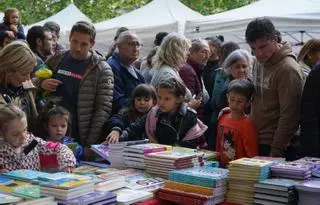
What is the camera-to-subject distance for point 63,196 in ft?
6.91

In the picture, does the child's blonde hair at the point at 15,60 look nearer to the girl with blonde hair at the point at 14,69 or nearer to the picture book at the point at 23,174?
the girl with blonde hair at the point at 14,69

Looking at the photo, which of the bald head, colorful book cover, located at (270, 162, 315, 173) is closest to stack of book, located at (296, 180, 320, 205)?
colorful book cover, located at (270, 162, 315, 173)

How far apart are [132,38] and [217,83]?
1087 millimetres

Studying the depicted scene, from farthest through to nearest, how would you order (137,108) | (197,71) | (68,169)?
1. (197,71)
2. (137,108)
3. (68,169)

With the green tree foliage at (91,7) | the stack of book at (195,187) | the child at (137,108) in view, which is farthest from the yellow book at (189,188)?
the green tree foliage at (91,7)

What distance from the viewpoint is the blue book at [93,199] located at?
2.10m

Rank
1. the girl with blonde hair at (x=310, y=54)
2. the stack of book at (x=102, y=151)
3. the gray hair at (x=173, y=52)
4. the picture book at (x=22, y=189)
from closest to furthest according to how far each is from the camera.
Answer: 1. the picture book at (x=22, y=189)
2. the stack of book at (x=102, y=151)
3. the girl with blonde hair at (x=310, y=54)
4. the gray hair at (x=173, y=52)

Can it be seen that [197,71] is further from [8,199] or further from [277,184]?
[8,199]

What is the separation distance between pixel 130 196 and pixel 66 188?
369 mm

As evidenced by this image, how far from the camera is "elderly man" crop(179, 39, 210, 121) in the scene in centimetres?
462

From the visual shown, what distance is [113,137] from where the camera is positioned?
3330mm

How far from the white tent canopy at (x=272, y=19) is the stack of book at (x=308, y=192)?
5904mm

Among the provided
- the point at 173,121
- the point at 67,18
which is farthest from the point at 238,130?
the point at 67,18

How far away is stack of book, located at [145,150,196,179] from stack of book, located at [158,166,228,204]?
0.35 ft
